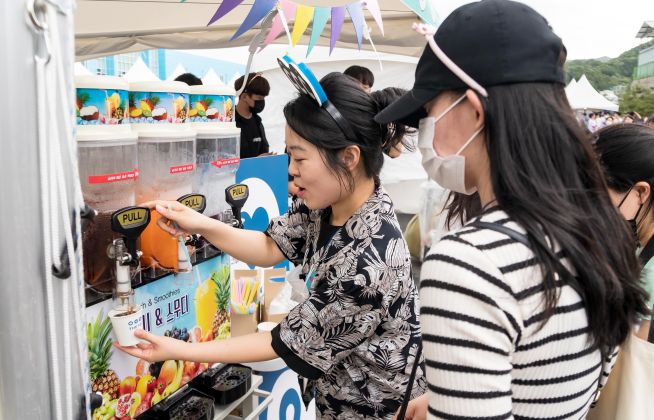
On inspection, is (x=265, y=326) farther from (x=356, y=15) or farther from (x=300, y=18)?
(x=356, y=15)

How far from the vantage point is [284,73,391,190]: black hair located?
1.45m

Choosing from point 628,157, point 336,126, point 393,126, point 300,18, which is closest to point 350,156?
point 336,126

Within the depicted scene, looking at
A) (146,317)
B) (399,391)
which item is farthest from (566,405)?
(146,317)

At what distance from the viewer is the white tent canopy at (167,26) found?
11.1ft

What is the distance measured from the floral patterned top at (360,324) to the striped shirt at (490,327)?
0.53m

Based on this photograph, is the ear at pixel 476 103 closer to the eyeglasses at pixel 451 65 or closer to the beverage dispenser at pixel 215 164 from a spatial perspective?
the eyeglasses at pixel 451 65

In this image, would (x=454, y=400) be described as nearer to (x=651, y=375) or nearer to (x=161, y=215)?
(x=651, y=375)

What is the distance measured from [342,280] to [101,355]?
600 mm

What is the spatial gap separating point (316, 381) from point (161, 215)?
705mm

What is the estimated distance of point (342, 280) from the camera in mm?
1327

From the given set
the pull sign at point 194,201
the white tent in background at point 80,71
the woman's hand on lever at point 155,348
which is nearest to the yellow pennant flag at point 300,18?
the white tent in background at point 80,71

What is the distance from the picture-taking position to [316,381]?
157 cm

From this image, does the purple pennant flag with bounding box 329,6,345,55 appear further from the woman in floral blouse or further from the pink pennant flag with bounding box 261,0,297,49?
the woman in floral blouse

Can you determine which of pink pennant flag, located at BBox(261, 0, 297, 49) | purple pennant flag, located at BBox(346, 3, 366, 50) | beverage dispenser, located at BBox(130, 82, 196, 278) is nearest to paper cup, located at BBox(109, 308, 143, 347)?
beverage dispenser, located at BBox(130, 82, 196, 278)
